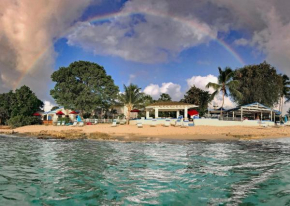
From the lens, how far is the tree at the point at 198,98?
45469mm

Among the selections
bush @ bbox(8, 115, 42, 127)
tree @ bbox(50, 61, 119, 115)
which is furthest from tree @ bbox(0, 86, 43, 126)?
tree @ bbox(50, 61, 119, 115)

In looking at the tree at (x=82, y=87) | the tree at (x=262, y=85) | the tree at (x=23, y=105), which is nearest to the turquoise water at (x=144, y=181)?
the tree at (x=82, y=87)

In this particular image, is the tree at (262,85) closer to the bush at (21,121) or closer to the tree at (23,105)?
the bush at (21,121)

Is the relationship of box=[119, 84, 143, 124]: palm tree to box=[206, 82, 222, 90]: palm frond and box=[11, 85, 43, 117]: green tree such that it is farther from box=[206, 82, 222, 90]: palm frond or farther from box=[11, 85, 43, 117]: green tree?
box=[11, 85, 43, 117]: green tree

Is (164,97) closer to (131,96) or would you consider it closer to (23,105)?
(131,96)

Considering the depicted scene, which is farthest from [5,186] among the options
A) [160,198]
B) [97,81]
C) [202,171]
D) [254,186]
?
[97,81]

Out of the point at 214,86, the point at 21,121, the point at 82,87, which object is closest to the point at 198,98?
the point at 214,86

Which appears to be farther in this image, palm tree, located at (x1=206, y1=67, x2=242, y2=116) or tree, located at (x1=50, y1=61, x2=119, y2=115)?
tree, located at (x1=50, y1=61, x2=119, y2=115)

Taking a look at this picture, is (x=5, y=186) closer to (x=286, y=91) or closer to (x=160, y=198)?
(x=160, y=198)

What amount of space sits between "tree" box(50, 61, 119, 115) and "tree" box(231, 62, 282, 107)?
25.7m

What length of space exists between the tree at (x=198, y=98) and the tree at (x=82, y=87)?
15.0 meters

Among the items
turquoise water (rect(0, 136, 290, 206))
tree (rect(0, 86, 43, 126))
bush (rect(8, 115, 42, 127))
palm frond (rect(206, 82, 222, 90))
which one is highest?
palm frond (rect(206, 82, 222, 90))

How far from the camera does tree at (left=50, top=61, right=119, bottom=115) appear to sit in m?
39.5

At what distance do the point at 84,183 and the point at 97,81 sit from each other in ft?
117
